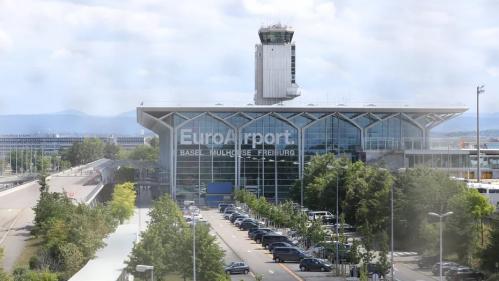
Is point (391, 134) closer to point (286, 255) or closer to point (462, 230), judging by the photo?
point (286, 255)

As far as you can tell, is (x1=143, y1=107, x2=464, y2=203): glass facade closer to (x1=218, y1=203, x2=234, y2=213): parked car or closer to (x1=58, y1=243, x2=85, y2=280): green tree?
(x1=218, y1=203, x2=234, y2=213): parked car

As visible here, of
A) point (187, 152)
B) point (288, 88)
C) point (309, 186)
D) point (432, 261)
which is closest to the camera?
point (432, 261)

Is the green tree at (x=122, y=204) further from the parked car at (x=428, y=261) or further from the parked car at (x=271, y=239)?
the parked car at (x=428, y=261)

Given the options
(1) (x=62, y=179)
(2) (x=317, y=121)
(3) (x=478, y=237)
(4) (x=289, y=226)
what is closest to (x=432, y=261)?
(3) (x=478, y=237)

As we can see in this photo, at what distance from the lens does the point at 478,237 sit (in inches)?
1246

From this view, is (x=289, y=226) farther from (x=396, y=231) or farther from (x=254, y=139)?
(x=254, y=139)

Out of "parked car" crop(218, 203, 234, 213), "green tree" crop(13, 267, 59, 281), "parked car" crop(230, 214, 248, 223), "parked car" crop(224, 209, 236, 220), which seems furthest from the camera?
"parked car" crop(218, 203, 234, 213)

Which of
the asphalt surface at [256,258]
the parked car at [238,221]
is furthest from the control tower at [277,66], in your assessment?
the asphalt surface at [256,258]

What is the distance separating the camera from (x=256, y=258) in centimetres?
3528

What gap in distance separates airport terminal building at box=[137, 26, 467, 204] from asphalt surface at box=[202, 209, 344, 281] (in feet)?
52.9

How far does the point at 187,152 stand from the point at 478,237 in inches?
1421

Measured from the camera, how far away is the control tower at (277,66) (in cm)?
8281

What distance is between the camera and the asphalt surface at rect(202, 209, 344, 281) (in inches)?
1197

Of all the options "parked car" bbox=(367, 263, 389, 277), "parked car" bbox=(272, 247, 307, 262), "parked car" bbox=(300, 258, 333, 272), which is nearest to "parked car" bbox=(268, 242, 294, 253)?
"parked car" bbox=(272, 247, 307, 262)
